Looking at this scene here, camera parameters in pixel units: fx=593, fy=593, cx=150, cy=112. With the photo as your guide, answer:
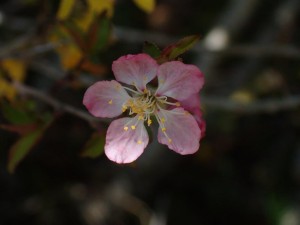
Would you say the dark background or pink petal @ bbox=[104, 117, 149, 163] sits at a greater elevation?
pink petal @ bbox=[104, 117, 149, 163]

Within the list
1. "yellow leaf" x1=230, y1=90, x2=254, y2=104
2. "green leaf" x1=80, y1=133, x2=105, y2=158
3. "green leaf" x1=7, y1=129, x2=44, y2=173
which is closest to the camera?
"green leaf" x1=80, y1=133, x2=105, y2=158

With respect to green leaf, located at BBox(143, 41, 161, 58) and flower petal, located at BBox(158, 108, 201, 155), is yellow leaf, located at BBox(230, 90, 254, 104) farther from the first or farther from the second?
green leaf, located at BBox(143, 41, 161, 58)

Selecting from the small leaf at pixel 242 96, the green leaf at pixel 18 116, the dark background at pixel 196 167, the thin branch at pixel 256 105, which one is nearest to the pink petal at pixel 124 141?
the green leaf at pixel 18 116

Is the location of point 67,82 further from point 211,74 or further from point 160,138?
point 211,74

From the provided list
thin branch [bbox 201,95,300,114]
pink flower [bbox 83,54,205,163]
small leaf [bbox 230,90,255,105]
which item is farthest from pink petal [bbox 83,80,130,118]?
small leaf [bbox 230,90,255,105]

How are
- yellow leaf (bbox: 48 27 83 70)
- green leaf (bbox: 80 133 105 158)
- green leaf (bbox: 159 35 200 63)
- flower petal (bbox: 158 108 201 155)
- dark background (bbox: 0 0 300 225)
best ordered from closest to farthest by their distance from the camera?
1. green leaf (bbox: 159 35 200 63)
2. flower petal (bbox: 158 108 201 155)
3. green leaf (bbox: 80 133 105 158)
4. yellow leaf (bbox: 48 27 83 70)
5. dark background (bbox: 0 0 300 225)

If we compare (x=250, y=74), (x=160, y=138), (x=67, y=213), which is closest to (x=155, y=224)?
(x=67, y=213)

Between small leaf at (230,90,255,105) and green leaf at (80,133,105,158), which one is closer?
green leaf at (80,133,105,158)

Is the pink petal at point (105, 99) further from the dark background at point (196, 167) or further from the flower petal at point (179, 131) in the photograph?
the dark background at point (196, 167)
